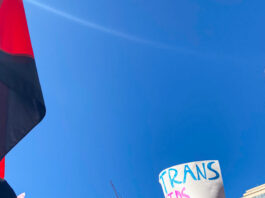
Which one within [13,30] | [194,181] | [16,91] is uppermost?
[194,181]

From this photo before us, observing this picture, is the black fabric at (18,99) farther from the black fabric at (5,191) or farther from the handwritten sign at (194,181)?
the handwritten sign at (194,181)

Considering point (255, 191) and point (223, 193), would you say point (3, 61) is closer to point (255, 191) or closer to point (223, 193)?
point (223, 193)

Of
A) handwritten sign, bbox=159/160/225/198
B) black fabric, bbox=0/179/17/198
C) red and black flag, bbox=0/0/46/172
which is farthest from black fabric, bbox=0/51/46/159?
handwritten sign, bbox=159/160/225/198

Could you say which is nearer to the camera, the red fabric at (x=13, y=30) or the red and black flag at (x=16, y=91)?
the red and black flag at (x=16, y=91)

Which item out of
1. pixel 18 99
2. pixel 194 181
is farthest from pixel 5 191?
pixel 194 181

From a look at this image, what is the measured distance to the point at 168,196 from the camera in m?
17.4

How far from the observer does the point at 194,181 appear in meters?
17.2

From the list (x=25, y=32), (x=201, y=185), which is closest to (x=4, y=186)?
(x=25, y=32)

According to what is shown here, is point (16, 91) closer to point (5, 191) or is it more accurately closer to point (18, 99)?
point (18, 99)

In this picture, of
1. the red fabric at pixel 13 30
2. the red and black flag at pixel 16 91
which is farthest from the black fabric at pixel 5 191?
the red fabric at pixel 13 30

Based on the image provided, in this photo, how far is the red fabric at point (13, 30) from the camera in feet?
8.63

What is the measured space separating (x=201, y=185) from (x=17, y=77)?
16236 mm

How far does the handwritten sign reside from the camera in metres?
16.9

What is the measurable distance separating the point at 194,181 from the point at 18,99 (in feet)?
52.8
